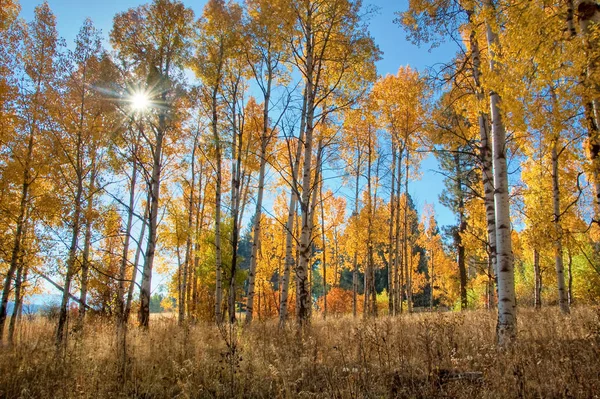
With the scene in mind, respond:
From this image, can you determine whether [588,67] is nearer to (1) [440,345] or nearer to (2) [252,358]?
(1) [440,345]

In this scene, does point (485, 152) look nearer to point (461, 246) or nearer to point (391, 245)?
point (391, 245)

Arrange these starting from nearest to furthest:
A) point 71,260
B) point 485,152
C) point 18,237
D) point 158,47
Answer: point 485,152, point 71,260, point 18,237, point 158,47

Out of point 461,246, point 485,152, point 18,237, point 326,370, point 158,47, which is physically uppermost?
point 158,47

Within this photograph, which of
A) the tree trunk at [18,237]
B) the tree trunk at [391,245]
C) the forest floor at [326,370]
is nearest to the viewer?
the forest floor at [326,370]

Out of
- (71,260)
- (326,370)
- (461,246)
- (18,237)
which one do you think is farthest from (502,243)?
(461,246)

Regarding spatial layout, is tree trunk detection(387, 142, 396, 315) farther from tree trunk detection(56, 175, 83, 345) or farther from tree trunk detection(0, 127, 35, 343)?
tree trunk detection(0, 127, 35, 343)

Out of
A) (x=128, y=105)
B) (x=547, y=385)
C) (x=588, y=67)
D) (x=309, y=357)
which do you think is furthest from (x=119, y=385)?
(x=128, y=105)

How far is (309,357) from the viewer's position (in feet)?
14.5

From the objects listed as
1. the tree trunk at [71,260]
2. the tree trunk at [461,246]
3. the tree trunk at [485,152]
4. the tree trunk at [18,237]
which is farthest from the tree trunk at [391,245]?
the tree trunk at [18,237]

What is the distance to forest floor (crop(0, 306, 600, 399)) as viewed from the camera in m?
3.06

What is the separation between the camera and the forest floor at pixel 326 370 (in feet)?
10.0

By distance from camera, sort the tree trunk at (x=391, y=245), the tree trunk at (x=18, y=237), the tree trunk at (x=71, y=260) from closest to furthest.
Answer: the tree trunk at (x=71, y=260) → the tree trunk at (x=18, y=237) → the tree trunk at (x=391, y=245)

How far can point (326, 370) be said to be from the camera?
364cm

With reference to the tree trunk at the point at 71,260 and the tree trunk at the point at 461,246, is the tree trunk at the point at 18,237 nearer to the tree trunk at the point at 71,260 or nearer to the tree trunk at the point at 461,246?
the tree trunk at the point at 71,260
